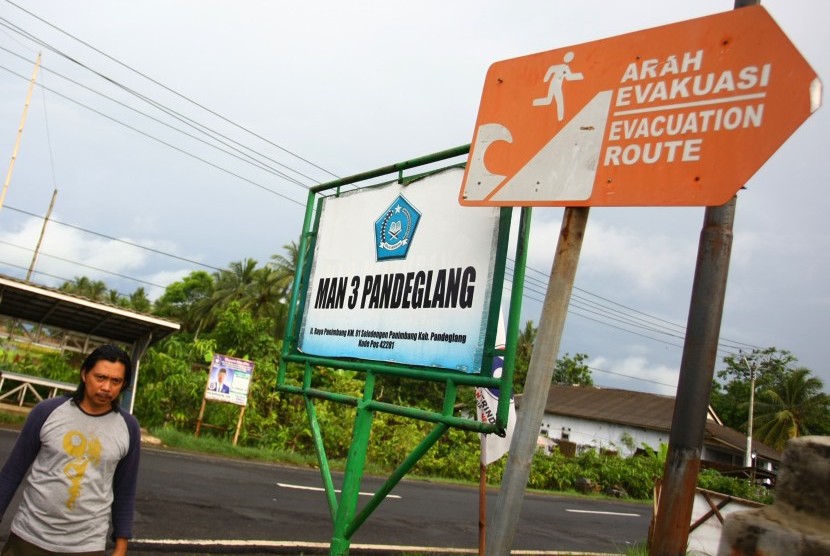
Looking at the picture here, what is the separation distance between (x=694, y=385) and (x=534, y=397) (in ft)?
8.24

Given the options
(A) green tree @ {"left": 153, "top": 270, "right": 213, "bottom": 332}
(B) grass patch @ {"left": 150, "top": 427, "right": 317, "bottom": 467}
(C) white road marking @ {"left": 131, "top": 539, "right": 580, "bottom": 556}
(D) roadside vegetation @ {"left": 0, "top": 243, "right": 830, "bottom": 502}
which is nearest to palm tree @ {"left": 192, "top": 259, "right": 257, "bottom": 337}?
(A) green tree @ {"left": 153, "top": 270, "right": 213, "bottom": 332}

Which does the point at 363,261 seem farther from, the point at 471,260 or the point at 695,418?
the point at 695,418

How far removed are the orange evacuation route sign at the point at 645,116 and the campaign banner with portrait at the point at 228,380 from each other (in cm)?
1355

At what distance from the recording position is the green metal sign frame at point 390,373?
3.33 meters

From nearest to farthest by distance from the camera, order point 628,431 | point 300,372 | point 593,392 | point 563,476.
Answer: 1. point 300,372
2. point 563,476
3. point 628,431
4. point 593,392

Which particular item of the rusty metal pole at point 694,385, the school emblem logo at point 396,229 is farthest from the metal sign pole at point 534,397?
the rusty metal pole at point 694,385

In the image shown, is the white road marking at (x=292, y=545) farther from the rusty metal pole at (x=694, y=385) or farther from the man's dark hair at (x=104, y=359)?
the rusty metal pole at (x=694, y=385)

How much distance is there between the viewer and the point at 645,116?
249cm

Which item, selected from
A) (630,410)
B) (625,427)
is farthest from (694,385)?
(630,410)

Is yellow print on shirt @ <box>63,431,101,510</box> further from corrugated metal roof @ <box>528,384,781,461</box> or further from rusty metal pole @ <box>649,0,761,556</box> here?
corrugated metal roof @ <box>528,384,781,461</box>

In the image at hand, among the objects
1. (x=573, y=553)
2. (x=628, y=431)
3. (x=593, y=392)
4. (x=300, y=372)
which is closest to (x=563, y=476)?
(x=300, y=372)

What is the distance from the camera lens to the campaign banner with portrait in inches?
615

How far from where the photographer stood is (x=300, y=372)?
19250 millimetres

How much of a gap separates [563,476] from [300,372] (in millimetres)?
12070
